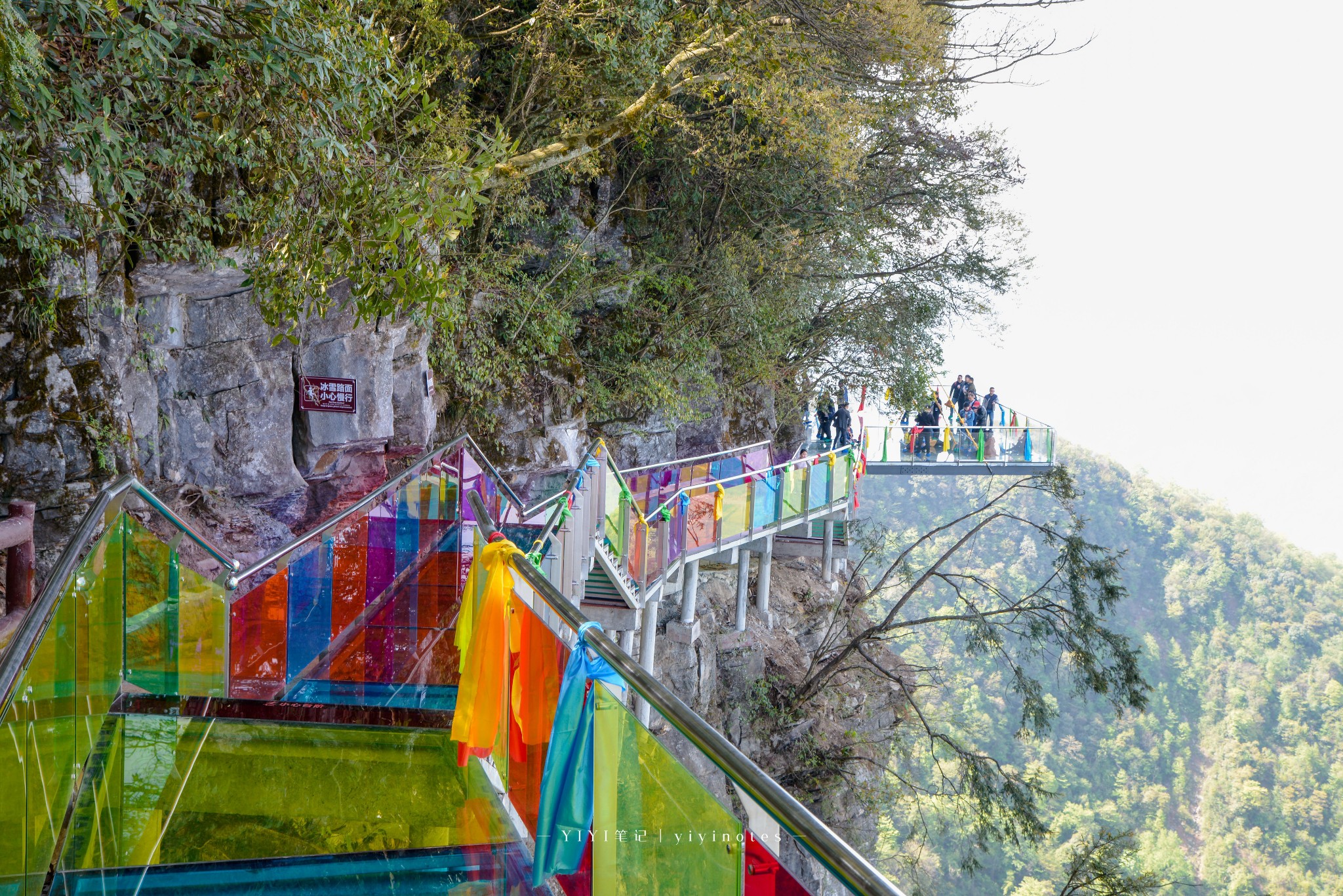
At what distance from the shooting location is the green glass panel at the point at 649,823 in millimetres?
1604

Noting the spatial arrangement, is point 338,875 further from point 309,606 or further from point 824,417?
point 824,417

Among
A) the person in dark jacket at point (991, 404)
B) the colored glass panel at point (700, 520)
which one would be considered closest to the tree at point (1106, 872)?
the colored glass panel at point (700, 520)

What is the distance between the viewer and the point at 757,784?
1419mm

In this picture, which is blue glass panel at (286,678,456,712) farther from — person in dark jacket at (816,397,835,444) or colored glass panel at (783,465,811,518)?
person in dark jacket at (816,397,835,444)

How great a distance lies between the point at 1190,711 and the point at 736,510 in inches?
2032

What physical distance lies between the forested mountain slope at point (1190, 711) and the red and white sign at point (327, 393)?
28.1 metres

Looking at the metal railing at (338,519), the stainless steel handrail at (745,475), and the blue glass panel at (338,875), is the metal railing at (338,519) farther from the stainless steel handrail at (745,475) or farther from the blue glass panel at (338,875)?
the stainless steel handrail at (745,475)

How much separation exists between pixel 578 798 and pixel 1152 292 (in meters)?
122

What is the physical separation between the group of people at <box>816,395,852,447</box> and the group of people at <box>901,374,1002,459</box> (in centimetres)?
160

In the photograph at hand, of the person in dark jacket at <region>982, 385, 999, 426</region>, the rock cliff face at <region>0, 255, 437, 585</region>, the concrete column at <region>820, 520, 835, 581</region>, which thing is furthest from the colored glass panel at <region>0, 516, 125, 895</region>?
the person in dark jacket at <region>982, 385, 999, 426</region>

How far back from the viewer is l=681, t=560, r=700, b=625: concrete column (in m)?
14.1

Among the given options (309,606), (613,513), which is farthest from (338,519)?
(613,513)

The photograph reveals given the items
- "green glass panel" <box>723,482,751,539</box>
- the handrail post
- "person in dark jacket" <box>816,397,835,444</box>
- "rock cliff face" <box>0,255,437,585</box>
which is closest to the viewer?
the handrail post

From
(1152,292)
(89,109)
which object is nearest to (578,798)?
(89,109)
